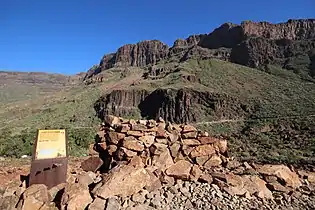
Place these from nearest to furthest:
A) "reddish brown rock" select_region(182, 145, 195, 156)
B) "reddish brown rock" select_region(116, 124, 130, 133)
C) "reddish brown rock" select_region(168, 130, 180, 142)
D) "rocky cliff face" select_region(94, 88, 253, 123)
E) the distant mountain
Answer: "reddish brown rock" select_region(182, 145, 195, 156) < "reddish brown rock" select_region(168, 130, 180, 142) < "reddish brown rock" select_region(116, 124, 130, 133) < the distant mountain < "rocky cliff face" select_region(94, 88, 253, 123)

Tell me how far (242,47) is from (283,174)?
10316 cm

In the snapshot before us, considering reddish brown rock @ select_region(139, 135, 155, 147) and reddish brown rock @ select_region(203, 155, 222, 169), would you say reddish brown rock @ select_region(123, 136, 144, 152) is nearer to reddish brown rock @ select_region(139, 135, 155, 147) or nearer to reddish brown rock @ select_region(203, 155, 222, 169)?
reddish brown rock @ select_region(139, 135, 155, 147)

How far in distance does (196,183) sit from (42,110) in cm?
6799

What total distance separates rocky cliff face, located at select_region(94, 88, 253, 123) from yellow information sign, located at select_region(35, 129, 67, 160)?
2004 inches

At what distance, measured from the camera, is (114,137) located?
37.7 ft

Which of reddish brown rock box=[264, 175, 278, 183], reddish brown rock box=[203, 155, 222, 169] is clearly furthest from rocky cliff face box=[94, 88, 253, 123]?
reddish brown rock box=[264, 175, 278, 183]

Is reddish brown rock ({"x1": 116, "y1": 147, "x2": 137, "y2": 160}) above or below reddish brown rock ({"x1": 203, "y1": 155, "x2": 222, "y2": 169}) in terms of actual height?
above

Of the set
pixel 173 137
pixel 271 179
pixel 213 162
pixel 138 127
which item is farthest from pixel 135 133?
pixel 271 179

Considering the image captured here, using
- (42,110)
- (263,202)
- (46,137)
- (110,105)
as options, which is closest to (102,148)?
(46,137)

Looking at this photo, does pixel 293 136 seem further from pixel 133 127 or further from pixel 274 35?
pixel 274 35

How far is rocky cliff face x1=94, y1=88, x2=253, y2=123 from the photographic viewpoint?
61.1 metres

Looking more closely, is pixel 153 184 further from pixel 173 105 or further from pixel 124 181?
pixel 173 105

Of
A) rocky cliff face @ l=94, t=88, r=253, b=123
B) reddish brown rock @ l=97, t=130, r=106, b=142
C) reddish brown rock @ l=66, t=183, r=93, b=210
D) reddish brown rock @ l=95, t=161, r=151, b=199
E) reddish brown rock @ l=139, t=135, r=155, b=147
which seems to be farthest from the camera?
rocky cliff face @ l=94, t=88, r=253, b=123

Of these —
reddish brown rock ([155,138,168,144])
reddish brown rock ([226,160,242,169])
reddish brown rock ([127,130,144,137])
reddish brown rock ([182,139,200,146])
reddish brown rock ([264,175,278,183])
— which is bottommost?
reddish brown rock ([264,175,278,183])
